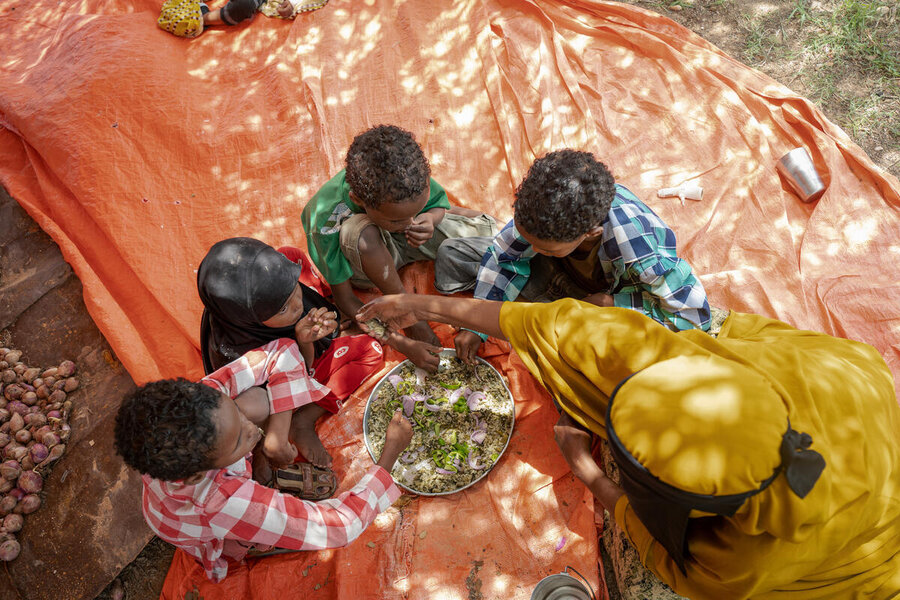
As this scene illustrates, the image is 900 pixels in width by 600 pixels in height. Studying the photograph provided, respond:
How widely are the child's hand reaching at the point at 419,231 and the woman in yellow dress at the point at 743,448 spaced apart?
0.89m

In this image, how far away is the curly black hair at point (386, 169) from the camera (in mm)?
2096

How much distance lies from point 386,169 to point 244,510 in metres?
1.34

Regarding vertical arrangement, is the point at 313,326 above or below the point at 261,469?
above

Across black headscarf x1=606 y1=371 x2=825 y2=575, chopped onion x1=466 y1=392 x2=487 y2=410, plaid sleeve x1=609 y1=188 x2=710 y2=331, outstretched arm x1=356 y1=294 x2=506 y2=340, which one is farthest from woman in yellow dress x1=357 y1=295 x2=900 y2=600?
chopped onion x1=466 y1=392 x2=487 y2=410

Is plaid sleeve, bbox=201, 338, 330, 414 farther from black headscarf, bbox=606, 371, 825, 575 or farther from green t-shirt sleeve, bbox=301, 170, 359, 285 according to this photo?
black headscarf, bbox=606, 371, 825, 575

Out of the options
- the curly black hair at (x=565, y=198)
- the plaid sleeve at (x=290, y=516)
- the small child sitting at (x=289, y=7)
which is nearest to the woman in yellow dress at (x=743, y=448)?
the curly black hair at (x=565, y=198)

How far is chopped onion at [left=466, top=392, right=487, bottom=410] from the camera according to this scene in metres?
2.42

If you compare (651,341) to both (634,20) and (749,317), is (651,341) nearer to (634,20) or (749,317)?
(749,317)

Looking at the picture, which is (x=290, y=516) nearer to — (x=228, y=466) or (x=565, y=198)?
(x=228, y=466)

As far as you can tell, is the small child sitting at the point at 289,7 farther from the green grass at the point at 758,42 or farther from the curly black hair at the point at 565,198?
the green grass at the point at 758,42

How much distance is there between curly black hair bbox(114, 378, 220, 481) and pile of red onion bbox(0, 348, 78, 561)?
4.37 feet

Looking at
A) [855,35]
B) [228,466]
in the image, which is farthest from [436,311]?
[855,35]

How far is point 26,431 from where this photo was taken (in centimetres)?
267

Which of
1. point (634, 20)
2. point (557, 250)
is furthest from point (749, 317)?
point (634, 20)
